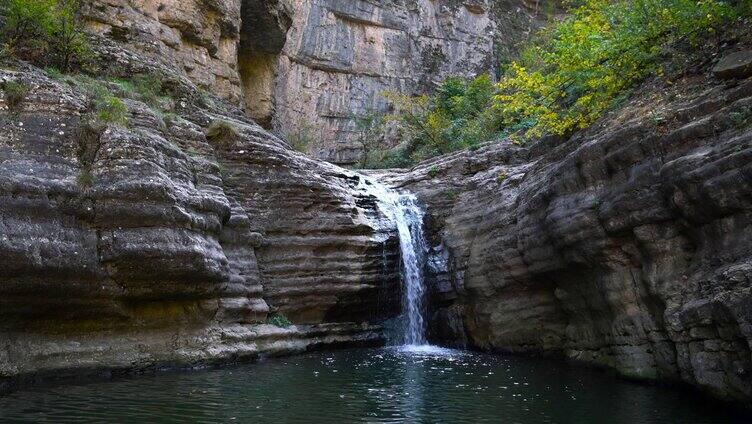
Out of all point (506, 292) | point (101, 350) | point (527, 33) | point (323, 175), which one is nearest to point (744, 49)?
point (506, 292)

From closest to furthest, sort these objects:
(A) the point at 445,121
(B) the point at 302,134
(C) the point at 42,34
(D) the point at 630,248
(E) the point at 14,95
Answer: (D) the point at 630,248
(E) the point at 14,95
(C) the point at 42,34
(A) the point at 445,121
(B) the point at 302,134

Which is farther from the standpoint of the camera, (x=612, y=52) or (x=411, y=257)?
(x=411, y=257)

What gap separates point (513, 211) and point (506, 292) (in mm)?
1984

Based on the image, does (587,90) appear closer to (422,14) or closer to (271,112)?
(271,112)

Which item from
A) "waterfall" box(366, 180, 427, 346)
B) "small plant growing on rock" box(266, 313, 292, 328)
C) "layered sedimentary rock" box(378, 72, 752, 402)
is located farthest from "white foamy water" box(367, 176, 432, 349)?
"small plant growing on rock" box(266, 313, 292, 328)

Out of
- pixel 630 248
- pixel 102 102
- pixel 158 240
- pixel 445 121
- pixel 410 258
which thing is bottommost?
pixel 158 240

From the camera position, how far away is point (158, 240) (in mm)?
11359

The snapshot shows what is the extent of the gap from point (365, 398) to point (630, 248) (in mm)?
5332

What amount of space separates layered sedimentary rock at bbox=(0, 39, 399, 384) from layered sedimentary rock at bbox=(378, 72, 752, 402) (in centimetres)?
331

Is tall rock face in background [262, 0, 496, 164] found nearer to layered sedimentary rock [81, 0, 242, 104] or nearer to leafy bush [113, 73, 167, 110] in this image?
layered sedimentary rock [81, 0, 242, 104]

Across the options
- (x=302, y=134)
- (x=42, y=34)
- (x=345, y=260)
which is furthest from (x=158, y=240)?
(x=302, y=134)

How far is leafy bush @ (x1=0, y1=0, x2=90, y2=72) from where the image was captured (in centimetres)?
1302

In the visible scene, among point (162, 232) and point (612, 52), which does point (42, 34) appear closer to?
point (162, 232)

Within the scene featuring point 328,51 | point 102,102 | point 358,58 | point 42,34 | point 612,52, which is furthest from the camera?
point 358,58
